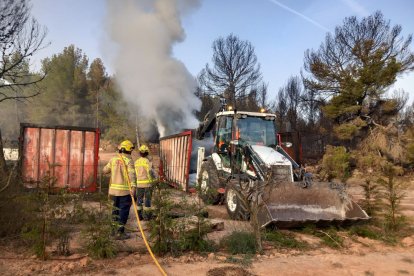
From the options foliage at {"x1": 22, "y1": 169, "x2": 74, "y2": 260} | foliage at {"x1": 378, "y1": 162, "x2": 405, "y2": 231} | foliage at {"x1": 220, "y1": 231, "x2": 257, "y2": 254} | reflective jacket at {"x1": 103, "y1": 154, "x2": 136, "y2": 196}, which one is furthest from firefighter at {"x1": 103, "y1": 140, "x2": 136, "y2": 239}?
foliage at {"x1": 378, "y1": 162, "x2": 405, "y2": 231}

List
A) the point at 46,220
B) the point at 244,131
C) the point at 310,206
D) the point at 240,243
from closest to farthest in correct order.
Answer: the point at 46,220 → the point at 240,243 → the point at 310,206 → the point at 244,131

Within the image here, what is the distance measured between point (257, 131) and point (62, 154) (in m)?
5.88

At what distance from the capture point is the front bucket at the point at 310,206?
741cm

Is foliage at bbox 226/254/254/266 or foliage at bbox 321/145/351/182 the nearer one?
foliage at bbox 226/254/254/266

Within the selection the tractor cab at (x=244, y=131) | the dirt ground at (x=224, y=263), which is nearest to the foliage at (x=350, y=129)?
the tractor cab at (x=244, y=131)

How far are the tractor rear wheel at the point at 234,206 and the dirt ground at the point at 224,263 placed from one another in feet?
5.28

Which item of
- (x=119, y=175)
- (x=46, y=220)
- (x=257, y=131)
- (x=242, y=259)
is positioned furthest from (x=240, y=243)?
(x=257, y=131)

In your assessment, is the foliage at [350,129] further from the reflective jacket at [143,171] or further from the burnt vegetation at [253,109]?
the reflective jacket at [143,171]

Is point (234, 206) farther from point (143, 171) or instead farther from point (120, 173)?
point (120, 173)

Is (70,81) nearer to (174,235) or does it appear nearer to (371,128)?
(371,128)

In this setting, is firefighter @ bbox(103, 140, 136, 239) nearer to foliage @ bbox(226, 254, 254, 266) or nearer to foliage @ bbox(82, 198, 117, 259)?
foliage @ bbox(82, 198, 117, 259)

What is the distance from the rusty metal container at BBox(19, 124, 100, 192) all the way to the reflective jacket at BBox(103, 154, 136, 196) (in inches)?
194

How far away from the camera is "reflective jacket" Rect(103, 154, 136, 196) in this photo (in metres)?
6.70

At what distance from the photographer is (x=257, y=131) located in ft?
33.3
